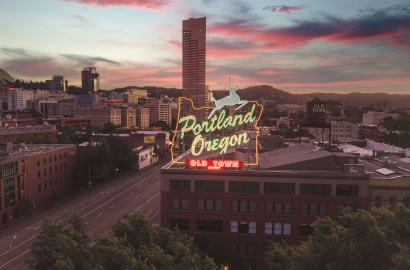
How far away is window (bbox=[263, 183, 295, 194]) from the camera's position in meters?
45.9

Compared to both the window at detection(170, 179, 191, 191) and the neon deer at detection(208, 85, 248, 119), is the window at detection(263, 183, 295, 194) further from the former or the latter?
the neon deer at detection(208, 85, 248, 119)

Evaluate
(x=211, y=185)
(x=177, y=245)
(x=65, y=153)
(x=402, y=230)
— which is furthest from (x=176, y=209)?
(x=65, y=153)

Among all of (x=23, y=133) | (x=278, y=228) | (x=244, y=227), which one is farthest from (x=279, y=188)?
(x=23, y=133)

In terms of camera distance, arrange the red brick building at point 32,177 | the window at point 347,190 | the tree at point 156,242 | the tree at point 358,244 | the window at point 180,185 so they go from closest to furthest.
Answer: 1. the tree at point 358,244
2. the tree at point 156,242
3. the window at point 347,190
4. the window at point 180,185
5. the red brick building at point 32,177

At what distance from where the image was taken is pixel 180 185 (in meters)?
47.6

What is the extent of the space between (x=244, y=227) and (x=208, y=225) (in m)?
5.46

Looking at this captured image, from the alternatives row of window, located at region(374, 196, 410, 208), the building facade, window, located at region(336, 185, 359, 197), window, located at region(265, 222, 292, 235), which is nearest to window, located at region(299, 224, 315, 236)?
the building facade

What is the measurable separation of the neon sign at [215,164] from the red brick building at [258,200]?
0.77 meters

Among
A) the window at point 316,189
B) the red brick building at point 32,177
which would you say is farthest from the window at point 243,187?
the red brick building at point 32,177

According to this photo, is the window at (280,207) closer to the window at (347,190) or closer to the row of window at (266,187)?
the row of window at (266,187)

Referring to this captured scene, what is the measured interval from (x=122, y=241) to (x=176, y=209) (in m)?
20.6

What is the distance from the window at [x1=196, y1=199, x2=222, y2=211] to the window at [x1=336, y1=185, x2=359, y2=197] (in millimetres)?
17617

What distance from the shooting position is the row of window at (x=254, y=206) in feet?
150

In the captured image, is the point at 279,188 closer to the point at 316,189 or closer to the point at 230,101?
the point at 316,189
